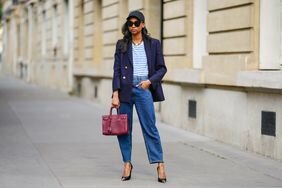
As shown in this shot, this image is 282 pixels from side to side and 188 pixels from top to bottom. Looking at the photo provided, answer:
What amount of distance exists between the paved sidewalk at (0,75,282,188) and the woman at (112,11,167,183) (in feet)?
2.00

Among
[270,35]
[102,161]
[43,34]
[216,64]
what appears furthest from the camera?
[43,34]

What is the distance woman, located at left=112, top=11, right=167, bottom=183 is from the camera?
7.21 m

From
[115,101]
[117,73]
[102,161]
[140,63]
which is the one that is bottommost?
[102,161]

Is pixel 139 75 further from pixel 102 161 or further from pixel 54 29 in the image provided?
pixel 54 29

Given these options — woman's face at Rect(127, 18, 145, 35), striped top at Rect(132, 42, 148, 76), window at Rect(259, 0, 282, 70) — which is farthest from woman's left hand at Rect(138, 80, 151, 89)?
window at Rect(259, 0, 282, 70)

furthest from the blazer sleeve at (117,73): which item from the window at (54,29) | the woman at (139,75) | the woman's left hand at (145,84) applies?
the window at (54,29)

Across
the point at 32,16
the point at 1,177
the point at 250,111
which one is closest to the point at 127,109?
the point at 1,177

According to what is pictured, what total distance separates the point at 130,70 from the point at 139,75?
0.12 m

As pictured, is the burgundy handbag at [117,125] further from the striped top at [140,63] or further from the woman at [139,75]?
the striped top at [140,63]

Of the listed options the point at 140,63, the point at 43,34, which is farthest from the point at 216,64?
the point at 43,34

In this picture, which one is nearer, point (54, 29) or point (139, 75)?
point (139, 75)

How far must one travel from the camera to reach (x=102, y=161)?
888 cm

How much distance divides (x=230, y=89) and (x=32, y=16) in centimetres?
2832

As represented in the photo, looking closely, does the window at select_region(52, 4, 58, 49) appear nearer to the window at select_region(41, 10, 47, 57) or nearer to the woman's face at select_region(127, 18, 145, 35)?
the window at select_region(41, 10, 47, 57)
